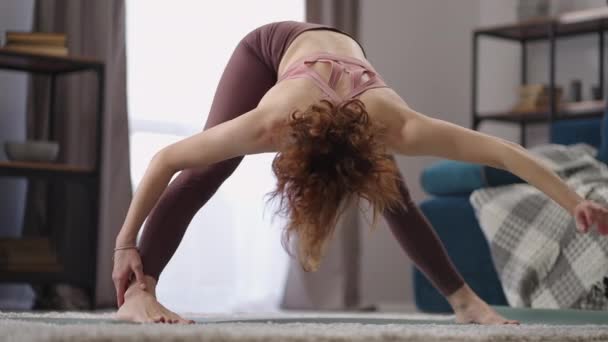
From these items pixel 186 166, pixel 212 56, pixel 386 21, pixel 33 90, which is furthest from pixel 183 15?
pixel 186 166

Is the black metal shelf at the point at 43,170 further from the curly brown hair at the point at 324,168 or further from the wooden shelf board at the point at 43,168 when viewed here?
the curly brown hair at the point at 324,168

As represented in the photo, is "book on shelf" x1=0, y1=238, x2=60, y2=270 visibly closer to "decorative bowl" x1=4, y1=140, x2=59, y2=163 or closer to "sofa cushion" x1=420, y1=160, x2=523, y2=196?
"decorative bowl" x1=4, y1=140, x2=59, y2=163

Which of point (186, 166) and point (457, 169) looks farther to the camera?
point (457, 169)

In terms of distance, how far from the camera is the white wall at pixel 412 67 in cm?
580

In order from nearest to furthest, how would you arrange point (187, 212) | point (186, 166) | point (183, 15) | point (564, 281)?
1. point (186, 166)
2. point (187, 212)
3. point (564, 281)
4. point (183, 15)

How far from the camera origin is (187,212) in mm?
2271

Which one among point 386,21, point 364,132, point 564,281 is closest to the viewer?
point 364,132

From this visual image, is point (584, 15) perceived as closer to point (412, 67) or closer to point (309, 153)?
point (412, 67)

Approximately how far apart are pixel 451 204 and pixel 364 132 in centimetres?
210

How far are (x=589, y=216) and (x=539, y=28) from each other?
3.97m

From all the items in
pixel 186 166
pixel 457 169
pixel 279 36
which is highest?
pixel 279 36

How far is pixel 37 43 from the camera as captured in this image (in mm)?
4137

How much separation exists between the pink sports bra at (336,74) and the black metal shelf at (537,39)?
11.2ft

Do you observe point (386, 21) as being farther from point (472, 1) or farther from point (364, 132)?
point (364, 132)
